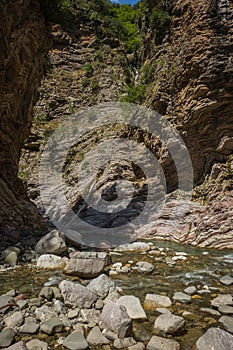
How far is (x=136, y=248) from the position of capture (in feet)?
19.9

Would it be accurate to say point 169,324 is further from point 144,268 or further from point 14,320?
point 144,268

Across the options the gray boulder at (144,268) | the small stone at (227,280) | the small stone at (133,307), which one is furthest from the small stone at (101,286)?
the small stone at (227,280)

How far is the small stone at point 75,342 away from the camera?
81.7 inches

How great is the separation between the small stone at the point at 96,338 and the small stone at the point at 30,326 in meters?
0.52

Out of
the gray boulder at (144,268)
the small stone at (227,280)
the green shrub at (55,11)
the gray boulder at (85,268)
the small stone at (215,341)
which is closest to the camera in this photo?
the small stone at (215,341)

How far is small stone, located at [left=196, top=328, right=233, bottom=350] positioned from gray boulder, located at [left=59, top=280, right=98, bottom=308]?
3.95 ft

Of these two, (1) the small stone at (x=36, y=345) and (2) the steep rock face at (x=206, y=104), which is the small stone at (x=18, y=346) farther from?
(2) the steep rock face at (x=206, y=104)

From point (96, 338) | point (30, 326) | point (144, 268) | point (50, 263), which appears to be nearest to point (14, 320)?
point (30, 326)

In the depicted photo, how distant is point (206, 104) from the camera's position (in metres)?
8.75

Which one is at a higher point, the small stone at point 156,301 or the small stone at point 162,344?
the small stone at point 162,344

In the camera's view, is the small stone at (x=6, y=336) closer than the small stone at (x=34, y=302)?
Yes

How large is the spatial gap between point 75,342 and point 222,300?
1782mm

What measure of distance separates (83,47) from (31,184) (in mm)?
13898

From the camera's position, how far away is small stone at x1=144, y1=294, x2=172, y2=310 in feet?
9.43
